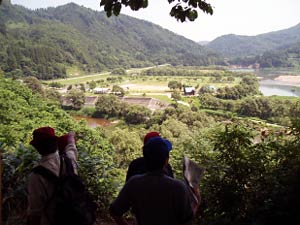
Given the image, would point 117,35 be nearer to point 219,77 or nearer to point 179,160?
point 219,77

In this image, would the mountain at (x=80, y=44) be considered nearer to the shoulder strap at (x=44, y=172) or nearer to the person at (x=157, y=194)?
the shoulder strap at (x=44, y=172)

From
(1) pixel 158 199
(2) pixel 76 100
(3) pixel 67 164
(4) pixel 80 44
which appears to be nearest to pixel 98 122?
(2) pixel 76 100

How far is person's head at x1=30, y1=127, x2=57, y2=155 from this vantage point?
1.74m

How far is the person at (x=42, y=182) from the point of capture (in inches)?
66.3

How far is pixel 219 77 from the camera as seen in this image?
7975cm

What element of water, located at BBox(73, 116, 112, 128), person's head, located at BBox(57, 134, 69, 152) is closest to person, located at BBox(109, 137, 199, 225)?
person's head, located at BBox(57, 134, 69, 152)

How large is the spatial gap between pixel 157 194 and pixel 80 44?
106246 millimetres

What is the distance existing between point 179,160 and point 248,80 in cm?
6094

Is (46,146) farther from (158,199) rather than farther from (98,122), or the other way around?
(98,122)

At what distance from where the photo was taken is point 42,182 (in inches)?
66.8

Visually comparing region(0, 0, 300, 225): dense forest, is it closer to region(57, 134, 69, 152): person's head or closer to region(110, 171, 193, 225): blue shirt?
region(110, 171, 193, 225): blue shirt

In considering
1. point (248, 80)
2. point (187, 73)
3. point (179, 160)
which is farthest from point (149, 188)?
point (187, 73)

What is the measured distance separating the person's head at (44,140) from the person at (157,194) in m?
0.53

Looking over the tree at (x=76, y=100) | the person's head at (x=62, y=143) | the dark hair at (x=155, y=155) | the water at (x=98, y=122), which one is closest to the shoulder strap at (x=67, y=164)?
the person's head at (x=62, y=143)
